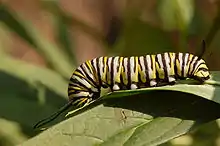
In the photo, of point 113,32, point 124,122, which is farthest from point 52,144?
point 113,32

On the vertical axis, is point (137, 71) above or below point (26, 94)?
below

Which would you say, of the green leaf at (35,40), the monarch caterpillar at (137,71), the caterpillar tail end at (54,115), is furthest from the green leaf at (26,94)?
the monarch caterpillar at (137,71)

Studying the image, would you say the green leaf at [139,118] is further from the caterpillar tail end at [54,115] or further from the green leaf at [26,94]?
the green leaf at [26,94]

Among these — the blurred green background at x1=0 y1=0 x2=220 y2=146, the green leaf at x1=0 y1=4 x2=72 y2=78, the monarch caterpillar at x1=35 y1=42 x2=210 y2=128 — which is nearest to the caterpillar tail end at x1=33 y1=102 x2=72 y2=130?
the monarch caterpillar at x1=35 y1=42 x2=210 y2=128

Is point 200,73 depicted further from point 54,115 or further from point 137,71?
point 54,115

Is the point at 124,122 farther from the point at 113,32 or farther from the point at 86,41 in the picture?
the point at 86,41

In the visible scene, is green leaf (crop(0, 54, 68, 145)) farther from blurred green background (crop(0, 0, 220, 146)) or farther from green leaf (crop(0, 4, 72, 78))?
green leaf (crop(0, 4, 72, 78))

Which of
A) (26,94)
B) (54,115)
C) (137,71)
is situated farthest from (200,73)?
(26,94)
